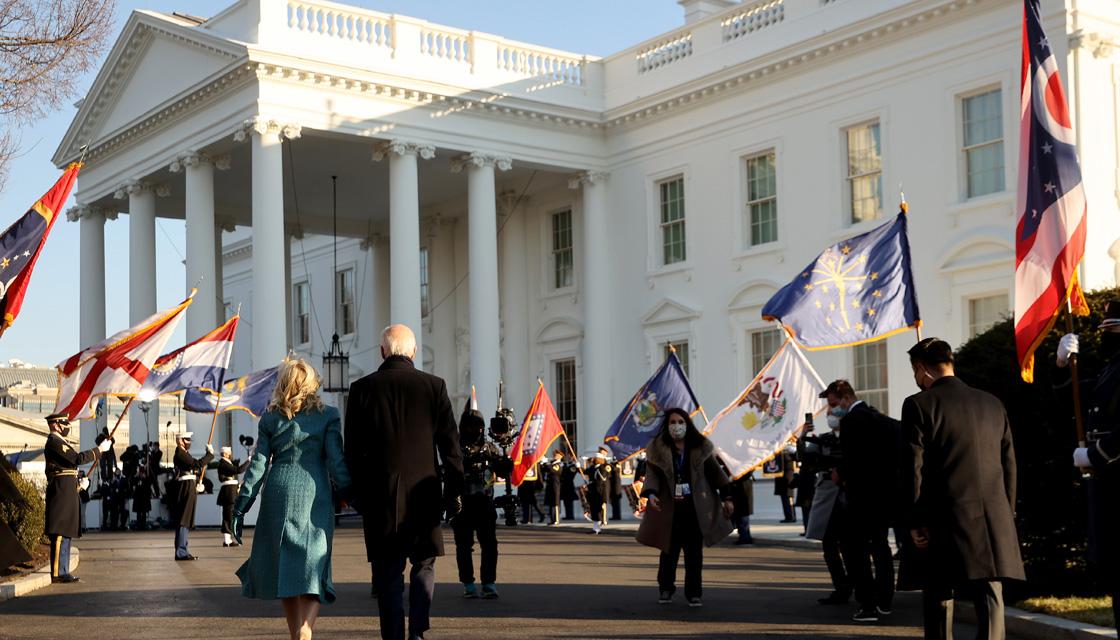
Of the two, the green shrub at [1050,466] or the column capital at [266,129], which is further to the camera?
the column capital at [266,129]

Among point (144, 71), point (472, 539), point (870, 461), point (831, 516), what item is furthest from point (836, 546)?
point (144, 71)

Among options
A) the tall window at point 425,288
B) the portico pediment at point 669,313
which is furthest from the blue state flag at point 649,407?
the tall window at point 425,288

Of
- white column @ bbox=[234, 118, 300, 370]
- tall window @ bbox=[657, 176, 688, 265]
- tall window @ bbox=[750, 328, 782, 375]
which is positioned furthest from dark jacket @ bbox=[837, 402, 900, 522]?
tall window @ bbox=[657, 176, 688, 265]

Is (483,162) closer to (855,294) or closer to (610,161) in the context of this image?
(610,161)

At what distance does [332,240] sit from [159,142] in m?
11.7

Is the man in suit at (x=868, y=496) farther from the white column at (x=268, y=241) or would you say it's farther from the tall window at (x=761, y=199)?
the white column at (x=268, y=241)

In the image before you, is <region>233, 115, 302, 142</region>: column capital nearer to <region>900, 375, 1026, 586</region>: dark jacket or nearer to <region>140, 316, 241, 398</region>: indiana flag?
<region>140, 316, 241, 398</region>: indiana flag

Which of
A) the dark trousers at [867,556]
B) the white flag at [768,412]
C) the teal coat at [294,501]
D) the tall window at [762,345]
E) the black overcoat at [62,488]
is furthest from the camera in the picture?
the tall window at [762,345]

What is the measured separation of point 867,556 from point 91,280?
31.4m

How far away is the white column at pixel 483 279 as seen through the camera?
3372 cm

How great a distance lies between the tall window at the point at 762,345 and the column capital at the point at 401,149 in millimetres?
8404

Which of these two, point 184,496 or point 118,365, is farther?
point 184,496

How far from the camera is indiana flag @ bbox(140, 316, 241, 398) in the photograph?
2098cm

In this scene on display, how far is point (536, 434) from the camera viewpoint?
84.7 feet
